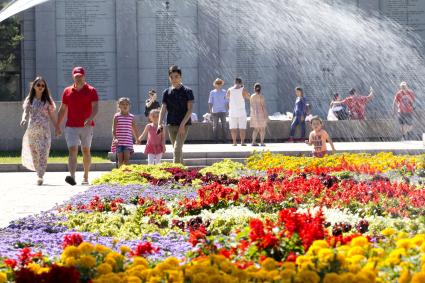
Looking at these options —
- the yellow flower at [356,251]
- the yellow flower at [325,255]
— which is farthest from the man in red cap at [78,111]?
the yellow flower at [325,255]

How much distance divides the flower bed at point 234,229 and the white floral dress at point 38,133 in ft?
6.11

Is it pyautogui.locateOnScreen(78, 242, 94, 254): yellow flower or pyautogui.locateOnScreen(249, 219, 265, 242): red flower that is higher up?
pyautogui.locateOnScreen(249, 219, 265, 242): red flower

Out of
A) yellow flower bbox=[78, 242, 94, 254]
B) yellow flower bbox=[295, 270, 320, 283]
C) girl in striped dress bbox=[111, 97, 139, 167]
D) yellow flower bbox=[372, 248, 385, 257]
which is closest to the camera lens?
yellow flower bbox=[295, 270, 320, 283]

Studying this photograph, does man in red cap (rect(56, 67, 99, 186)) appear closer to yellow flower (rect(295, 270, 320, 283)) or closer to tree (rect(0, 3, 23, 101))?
yellow flower (rect(295, 270, 320, 283))

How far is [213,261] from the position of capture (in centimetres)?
514

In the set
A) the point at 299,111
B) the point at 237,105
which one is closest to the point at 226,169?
the point at 237,105

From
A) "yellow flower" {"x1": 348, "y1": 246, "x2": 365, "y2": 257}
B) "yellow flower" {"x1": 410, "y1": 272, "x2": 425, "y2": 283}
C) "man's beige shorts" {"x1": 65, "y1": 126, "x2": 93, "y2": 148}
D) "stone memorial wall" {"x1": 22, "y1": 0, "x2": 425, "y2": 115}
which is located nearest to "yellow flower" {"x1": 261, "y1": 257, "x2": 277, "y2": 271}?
"yellow flower" {"x1": 348, "y1": 246, "x2": 365, "y2": 257}

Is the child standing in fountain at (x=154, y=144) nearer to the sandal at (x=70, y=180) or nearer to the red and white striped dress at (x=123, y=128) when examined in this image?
the red and white striped dress at (x=123, y=128)

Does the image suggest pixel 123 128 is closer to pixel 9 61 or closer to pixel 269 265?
pixel 269 265

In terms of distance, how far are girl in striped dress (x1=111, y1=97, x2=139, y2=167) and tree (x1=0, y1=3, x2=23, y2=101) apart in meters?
19.1

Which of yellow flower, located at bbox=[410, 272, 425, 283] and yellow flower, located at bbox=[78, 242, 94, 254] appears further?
yellow flower, located at bbox=[78, 242, 94, 254]

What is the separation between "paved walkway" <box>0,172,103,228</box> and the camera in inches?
456

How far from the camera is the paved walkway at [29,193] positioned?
1158cm

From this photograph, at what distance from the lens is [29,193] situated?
1427cm
